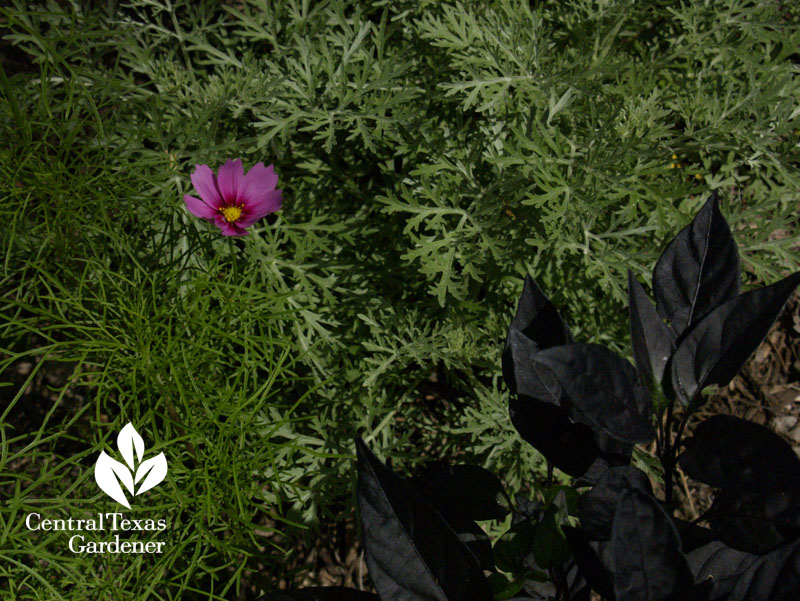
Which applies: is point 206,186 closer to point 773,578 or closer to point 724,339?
point 724,339

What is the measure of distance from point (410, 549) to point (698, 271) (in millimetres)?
594

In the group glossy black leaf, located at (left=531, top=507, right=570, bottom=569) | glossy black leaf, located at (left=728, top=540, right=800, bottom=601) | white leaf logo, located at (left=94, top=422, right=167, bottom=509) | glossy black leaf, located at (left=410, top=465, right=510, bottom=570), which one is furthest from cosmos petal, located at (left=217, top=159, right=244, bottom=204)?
glossy black leaf, located at (left=728, top=540, right=800, bottom=601)

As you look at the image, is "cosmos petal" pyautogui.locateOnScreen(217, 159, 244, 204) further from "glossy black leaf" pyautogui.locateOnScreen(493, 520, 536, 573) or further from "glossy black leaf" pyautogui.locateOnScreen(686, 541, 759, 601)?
"glossy black leaf" pyautogui.locateOnScreen(686, 541, 759, 601)

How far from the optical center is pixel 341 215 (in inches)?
94.4

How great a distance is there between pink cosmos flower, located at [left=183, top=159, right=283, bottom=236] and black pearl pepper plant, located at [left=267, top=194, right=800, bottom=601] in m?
0.90

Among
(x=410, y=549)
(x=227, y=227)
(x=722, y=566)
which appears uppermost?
(x=227, y=227)

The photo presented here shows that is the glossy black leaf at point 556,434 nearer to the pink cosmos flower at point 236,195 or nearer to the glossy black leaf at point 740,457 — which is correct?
the glossy black leaf at point 740,457

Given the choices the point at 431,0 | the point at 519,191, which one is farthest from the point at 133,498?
the point at 431,0

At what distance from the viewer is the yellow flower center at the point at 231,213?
170cm

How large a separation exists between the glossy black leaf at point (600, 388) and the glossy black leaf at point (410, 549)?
0.25 metres

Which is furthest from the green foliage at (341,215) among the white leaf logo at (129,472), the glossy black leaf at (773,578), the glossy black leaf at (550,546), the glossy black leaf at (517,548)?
the glossy black leaf at (773,578)

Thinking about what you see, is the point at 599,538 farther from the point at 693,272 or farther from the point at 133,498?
the point at 133,498

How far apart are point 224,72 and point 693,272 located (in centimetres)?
178

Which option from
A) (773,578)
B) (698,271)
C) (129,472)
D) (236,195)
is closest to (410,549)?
(773,578)
